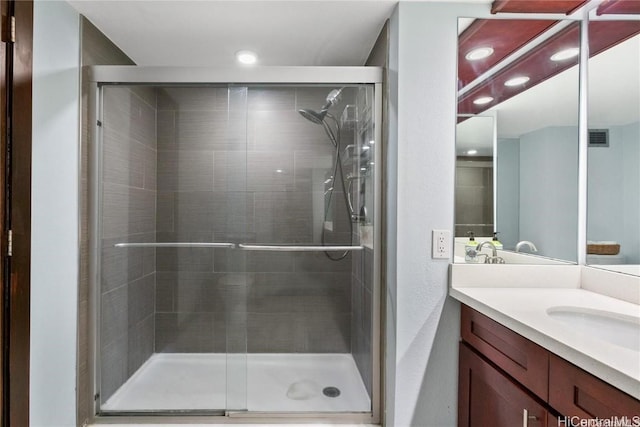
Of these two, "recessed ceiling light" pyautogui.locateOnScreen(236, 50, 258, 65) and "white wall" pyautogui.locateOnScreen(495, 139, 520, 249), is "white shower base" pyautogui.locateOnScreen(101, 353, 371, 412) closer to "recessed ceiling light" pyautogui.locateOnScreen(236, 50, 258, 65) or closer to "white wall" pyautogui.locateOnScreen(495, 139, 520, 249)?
"white wall" pyautogui.locateOnScreen(495, 139, 520, 249)

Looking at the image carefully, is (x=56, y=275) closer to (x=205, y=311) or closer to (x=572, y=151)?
(x=205, y=311)

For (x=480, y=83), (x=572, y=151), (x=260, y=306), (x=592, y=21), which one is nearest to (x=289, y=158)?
(x=260, y=306)

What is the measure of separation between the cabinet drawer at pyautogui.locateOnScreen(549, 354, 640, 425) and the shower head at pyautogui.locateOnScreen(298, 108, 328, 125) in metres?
1.52

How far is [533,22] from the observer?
1.59 meters

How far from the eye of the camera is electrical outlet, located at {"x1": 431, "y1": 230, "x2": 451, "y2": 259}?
1577mm

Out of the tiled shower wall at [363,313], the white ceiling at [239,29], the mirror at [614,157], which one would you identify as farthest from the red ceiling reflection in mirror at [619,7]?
the tiled shower wall at [363,313]

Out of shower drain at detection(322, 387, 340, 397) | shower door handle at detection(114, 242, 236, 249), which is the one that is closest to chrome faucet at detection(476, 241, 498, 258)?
shower drain at detection(322, 387, 340, 397)

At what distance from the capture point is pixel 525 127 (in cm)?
163

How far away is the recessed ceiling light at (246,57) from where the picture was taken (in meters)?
2.11

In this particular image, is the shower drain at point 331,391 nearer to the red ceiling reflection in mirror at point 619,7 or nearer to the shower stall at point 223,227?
the shower stall at point 223,227

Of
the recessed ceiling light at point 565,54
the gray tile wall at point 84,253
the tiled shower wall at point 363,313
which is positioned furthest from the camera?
the tiled shower wall at point 363,313

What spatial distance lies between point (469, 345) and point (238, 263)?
49.4 inches

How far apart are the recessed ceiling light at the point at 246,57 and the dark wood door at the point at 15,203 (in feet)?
3.33

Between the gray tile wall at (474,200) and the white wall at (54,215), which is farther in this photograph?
the gray tile wall at (474,200)
